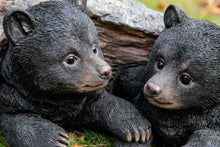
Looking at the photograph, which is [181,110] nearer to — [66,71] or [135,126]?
[135,126]

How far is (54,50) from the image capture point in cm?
262

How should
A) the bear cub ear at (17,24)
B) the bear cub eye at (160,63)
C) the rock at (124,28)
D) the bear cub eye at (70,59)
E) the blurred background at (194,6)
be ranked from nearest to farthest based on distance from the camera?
the bear cub ear at (17,24), the bear cub eye at (70,59), the bear cub eye at (160,63), the rock at (124,28), the blurred background at (194,6)

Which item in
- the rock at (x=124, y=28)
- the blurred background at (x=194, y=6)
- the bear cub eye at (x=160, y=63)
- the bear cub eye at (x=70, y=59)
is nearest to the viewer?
the bear cub eye at (x=70, y=59)

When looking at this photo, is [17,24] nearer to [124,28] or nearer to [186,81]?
[124,28]

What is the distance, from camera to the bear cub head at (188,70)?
272cm

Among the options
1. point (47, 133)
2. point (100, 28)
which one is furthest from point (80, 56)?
point (100, 28)

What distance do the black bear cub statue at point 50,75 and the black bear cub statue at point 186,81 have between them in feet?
1.35

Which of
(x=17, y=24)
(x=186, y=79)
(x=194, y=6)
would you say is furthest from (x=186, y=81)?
(x=194, y=6)

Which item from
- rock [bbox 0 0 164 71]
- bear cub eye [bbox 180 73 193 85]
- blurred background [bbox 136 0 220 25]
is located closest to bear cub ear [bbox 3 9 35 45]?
rock [bbox 0 0 164 71]

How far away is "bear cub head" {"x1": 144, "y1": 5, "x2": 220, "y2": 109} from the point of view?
2.72 metres

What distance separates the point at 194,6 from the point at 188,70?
4449 mm

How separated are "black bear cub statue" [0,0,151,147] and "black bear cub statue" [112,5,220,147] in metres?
0.41

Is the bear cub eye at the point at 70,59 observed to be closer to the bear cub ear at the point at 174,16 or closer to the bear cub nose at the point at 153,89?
the bear cub nose at the point at 153,89

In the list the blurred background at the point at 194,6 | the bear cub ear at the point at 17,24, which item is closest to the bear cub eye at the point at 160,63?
the bear cub ear at the point at 17,24
